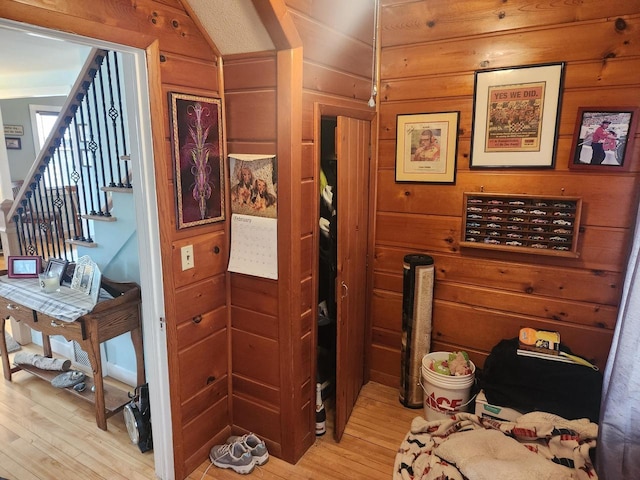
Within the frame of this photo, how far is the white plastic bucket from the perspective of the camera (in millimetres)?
2266

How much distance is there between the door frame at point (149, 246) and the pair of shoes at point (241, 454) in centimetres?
23

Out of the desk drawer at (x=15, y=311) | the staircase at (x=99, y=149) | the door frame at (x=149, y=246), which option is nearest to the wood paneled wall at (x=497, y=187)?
the door frame at (x=149, y=246)

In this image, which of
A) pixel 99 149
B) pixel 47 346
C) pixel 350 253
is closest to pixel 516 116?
pixel 350 253

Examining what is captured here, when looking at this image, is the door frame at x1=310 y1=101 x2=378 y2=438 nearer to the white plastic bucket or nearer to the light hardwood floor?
the light hardwood floor

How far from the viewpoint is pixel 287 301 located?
1.94 m

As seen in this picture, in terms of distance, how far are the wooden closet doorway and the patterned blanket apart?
18.0 inches

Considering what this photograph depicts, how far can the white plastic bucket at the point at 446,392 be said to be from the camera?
227 centimetres

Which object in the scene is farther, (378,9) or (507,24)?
(378,9)

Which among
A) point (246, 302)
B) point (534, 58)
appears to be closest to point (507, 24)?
point (534, 58)

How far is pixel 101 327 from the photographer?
2.30 metres

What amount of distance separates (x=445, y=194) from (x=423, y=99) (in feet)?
1.85

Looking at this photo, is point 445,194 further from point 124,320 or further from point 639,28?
point 124,320

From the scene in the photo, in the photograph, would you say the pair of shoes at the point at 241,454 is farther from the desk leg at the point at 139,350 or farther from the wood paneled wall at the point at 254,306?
the desk leg at the point at 139,350

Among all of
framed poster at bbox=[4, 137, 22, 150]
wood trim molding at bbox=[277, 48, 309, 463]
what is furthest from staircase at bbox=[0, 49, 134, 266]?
framed poster at bbox=[4, 137, 22, 150]
